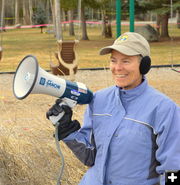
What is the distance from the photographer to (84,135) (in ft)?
7.98

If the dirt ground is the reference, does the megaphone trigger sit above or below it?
above

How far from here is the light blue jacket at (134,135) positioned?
2109 millimetres

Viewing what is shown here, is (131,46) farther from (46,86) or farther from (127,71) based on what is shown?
(46,86)

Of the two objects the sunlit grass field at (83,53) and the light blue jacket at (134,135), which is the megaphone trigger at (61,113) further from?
the sunlit grass field at (83,53)

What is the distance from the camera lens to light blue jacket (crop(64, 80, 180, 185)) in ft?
6.92

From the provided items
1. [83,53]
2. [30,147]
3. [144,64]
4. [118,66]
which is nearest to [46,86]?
[118,66]

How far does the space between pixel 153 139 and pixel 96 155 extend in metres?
0.33

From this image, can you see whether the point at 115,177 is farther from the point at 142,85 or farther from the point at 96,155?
the point at 142,85

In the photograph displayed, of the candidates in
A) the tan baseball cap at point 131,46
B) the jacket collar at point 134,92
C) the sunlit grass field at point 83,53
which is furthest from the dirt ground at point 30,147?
the sunlit grass field at point 83,53

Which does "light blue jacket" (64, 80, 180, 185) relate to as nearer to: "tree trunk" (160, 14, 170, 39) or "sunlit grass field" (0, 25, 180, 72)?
"sunlit grass field" (0, 25, 180, 72)

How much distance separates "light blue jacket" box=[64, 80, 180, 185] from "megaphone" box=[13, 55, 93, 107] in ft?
0.28

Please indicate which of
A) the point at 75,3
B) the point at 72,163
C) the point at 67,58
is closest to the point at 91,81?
the point at 67,58

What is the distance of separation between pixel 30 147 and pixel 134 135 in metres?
3.06

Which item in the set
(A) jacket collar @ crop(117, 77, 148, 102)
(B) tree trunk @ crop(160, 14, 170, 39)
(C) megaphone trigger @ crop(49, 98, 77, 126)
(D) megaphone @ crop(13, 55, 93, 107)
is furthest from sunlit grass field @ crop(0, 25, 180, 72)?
(A) jacket collar @ crop(117, 77, 148, 102)
